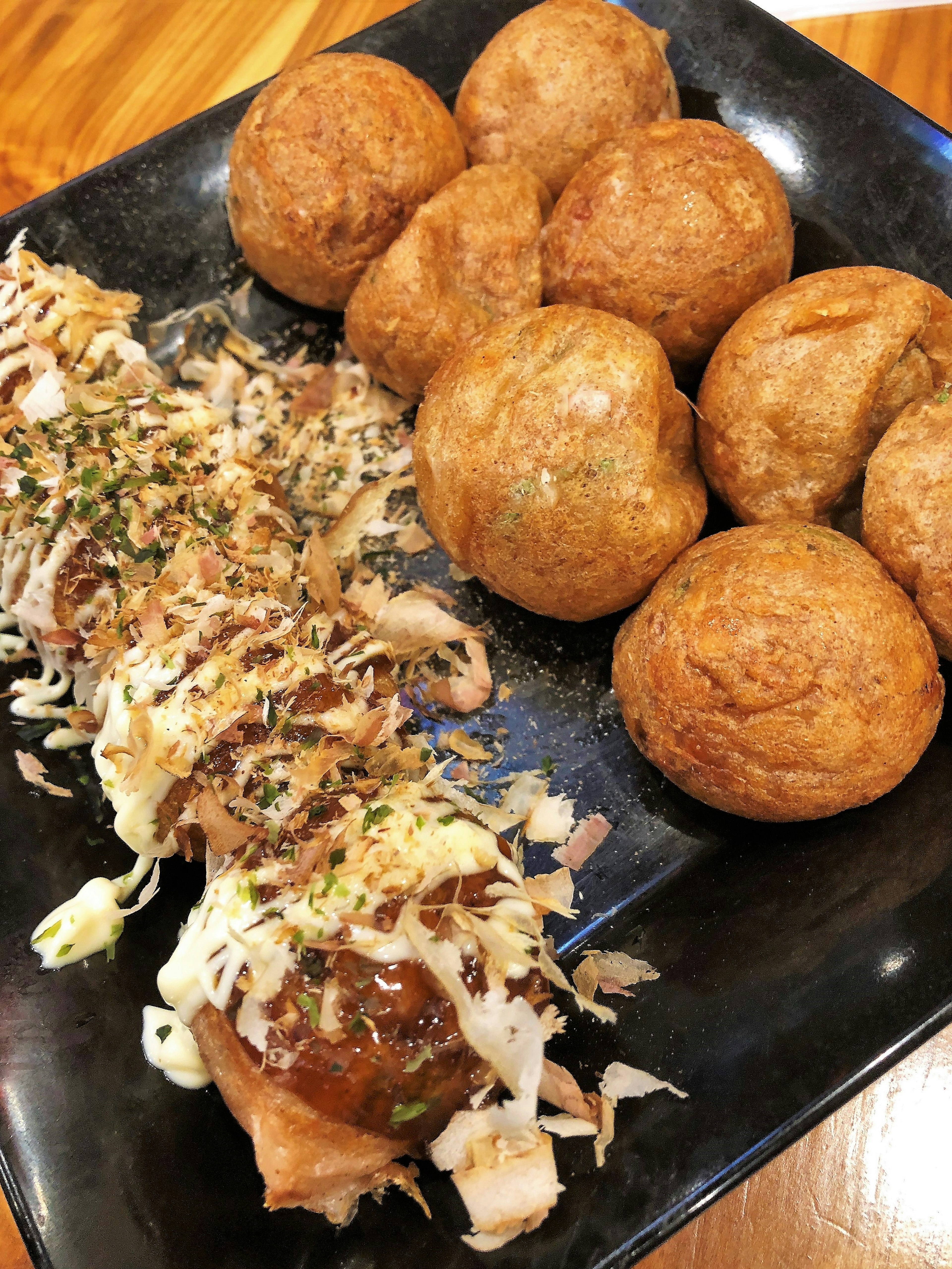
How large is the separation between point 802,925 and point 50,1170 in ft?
3.58

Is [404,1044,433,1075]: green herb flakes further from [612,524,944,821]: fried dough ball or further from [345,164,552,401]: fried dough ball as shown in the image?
[345,164,552,401]: fried dough ball

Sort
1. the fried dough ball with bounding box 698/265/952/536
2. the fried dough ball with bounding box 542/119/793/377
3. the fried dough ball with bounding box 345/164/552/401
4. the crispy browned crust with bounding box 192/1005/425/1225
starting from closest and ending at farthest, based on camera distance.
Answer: the crispy browned crust with bounding box 192/1005/425/1225, the fried dough ball with bounding box 698/265/952/536, the fried dough ball with bounding box 542/119/793/377, the fried dough ball with bounding box 345/164/552/401

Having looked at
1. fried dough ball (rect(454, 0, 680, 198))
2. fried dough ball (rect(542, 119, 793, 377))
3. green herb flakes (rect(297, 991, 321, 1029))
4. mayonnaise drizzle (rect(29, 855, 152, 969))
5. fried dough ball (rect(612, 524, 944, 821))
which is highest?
fried dough ball (rect(454, 0, 680, 198))

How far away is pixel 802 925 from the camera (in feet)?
4.22

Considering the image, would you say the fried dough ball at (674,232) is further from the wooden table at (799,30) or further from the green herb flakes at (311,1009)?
the green herb flakes at (311,1009)

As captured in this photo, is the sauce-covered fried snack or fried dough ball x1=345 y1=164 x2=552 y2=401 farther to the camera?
fried dough ball x1=345 y1=164 x2=552 y2=401

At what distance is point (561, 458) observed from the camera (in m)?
1.31

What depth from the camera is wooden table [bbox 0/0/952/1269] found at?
1295mm

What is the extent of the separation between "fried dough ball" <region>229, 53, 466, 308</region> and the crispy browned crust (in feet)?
4.44

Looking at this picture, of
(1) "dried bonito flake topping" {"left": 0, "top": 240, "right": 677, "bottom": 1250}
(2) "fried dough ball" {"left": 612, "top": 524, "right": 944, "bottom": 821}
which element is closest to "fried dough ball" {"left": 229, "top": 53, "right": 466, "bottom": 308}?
(1) "dried bonito flake topping" {"left": 0, "top": 240, "right": 677, "bottom": 1250}

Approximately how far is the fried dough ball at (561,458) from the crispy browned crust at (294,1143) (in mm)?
793

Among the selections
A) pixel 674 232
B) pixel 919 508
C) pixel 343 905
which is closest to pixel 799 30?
pixel 674 232

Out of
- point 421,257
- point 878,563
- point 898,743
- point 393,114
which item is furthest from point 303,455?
point 898,743

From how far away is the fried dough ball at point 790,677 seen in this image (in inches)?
47.1
